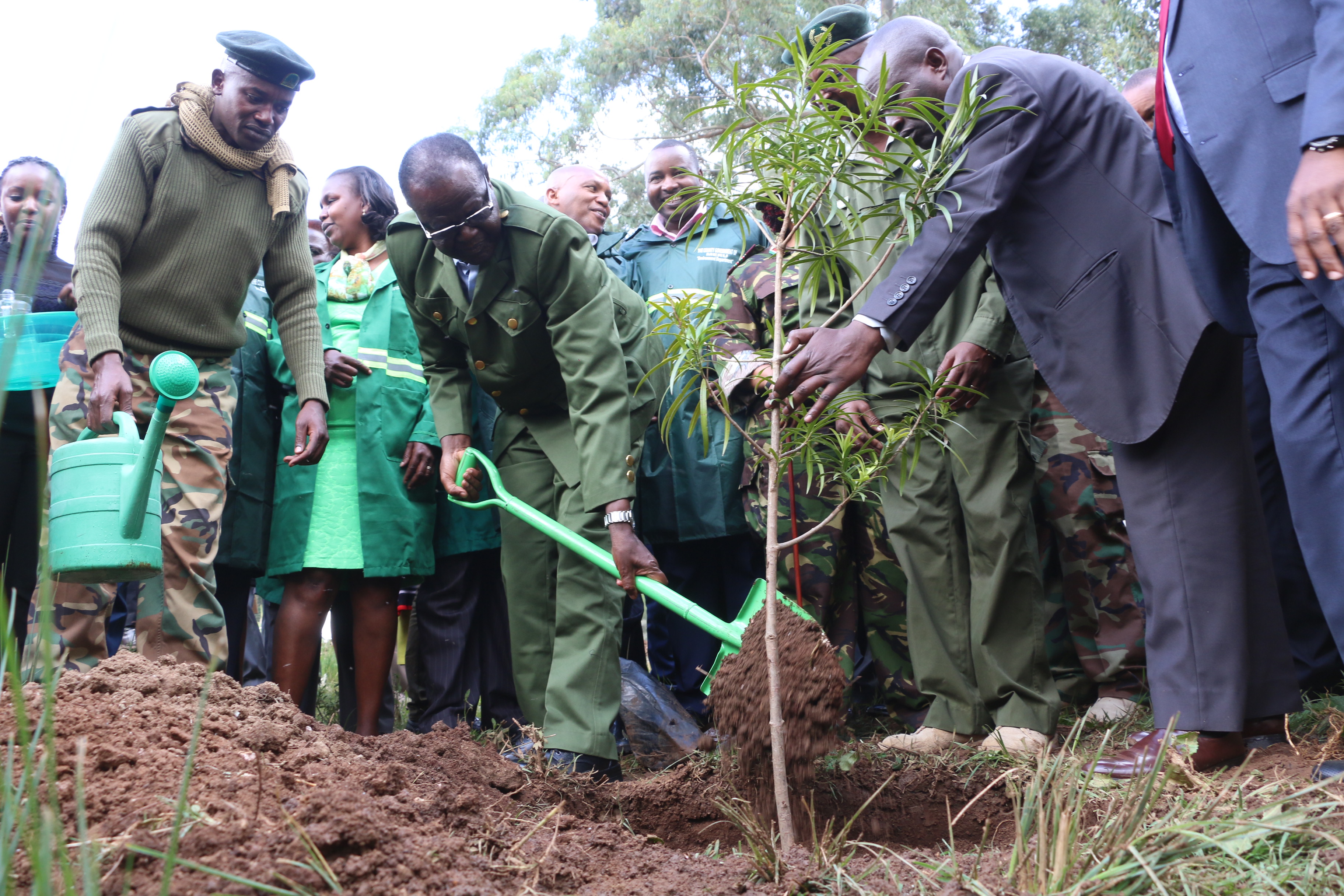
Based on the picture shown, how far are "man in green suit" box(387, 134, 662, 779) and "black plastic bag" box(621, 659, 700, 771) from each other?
0.32 metres

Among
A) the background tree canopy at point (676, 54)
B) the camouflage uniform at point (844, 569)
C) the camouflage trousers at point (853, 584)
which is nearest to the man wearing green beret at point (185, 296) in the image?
the camouflage uniform at point (844, 569)

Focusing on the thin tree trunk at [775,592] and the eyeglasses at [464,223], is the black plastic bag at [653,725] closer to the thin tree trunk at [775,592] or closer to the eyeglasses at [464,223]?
the thin tree trunk at [775,592]

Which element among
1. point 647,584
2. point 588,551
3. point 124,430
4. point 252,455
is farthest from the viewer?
point 252,455

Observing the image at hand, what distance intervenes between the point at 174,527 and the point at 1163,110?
2868 mm

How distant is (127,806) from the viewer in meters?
1.43

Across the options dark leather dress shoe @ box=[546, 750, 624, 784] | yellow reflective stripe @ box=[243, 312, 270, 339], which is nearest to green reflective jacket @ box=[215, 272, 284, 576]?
yellow reflective stripe @ box=[243, 312, 270, 339]

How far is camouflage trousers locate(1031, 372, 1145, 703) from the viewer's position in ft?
11.2

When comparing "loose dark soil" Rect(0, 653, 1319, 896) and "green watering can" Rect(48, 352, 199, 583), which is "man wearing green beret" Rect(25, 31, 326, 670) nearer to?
"green watering can" Rect(48, 352, 199, 583)

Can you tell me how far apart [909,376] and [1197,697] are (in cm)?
149

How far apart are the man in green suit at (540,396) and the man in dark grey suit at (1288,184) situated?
1.60 metres

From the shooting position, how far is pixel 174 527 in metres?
3.05

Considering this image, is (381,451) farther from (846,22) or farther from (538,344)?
(846,22)

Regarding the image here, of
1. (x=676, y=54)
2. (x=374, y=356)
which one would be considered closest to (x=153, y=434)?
(x=374, y=356)

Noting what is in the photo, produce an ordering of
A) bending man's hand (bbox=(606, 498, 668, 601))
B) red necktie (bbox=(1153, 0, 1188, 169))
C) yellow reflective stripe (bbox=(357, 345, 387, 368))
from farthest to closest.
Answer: yellow reflective stripe (bbox=(357, 345, 387, 368)) < bending man's hand (bbox=(606, 498, 668, 601)) < red necktie (bbox=(1153, 0, 1188, 169))
